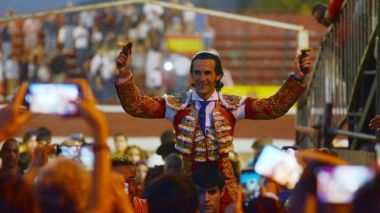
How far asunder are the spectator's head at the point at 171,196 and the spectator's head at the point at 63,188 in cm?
37

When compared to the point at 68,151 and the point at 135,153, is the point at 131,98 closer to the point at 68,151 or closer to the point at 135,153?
the point at 68,151

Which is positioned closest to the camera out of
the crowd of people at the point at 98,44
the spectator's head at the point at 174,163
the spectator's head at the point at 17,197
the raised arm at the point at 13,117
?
the spectator's head at the point at 17,197

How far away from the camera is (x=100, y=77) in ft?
81.0

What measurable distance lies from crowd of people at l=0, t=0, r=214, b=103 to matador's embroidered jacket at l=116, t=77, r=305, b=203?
16725 mm

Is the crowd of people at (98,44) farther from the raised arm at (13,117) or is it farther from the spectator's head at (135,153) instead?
the raised arm at (13,117)

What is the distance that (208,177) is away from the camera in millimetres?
7258

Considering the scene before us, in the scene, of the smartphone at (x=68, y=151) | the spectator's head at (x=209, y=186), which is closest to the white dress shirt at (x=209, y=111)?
the spectator's head at (x=209, y=186)

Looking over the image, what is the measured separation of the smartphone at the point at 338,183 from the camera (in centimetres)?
423

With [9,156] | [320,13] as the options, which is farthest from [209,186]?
[320,13]

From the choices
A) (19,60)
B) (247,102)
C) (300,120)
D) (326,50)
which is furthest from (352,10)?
(19,60)

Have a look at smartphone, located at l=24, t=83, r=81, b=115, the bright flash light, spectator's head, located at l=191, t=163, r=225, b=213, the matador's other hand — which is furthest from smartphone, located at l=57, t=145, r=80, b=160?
the bright flash light

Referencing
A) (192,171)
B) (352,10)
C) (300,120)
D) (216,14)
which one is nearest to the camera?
(192,171)

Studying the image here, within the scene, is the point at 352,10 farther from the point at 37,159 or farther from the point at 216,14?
the point at 216,14

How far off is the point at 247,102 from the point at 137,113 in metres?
0.67
